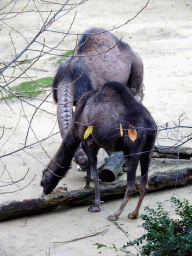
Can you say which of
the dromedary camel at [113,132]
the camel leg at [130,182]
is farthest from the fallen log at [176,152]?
the camel leg at [130,182]

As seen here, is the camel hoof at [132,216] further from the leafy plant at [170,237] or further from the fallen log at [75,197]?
the leafy plant at [170,237]

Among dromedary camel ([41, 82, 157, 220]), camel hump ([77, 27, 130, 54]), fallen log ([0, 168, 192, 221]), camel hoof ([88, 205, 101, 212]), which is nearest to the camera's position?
dromedary camel ([41, 82, 157, 220])

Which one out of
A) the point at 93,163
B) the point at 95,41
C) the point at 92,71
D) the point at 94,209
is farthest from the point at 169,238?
the point at 95,41

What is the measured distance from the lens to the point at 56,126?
827cm

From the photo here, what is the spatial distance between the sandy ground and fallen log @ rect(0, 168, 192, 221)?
106 mm

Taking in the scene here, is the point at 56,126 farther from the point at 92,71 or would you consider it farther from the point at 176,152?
the point at 176,152

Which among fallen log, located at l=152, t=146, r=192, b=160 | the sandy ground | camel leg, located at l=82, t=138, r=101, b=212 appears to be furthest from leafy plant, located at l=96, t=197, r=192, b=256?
fallen log, located at l=152, t=146, r=192, b=160

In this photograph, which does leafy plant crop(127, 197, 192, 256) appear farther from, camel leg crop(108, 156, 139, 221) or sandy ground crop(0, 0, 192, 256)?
camel leg crop(108, 156, 139, 221)

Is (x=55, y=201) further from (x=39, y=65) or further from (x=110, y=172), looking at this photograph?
(x=39, y=65)

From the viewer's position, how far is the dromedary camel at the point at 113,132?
4.70 meters

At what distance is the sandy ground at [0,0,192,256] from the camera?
4562 millimetres

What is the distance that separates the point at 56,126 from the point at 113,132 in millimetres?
3621

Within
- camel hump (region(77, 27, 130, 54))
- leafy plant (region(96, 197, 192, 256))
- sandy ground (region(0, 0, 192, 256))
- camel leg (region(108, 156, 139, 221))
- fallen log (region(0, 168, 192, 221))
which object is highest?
camel hump (region(77, 27, 130, 54))

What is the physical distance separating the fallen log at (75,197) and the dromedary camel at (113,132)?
0.62ft
